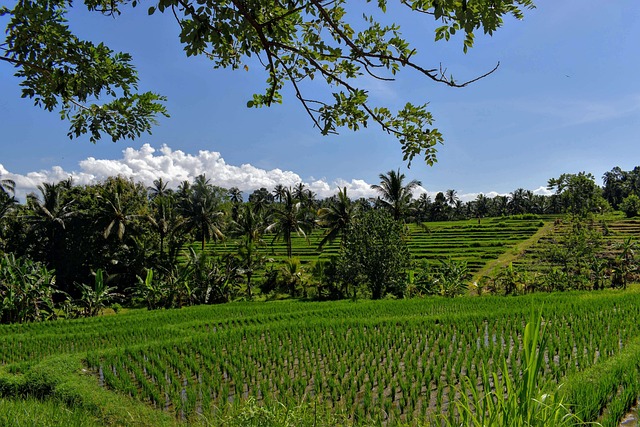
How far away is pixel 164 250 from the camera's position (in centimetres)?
2733

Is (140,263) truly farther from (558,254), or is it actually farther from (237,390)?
(558,254)

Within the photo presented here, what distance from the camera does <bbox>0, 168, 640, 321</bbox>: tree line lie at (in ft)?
59.1

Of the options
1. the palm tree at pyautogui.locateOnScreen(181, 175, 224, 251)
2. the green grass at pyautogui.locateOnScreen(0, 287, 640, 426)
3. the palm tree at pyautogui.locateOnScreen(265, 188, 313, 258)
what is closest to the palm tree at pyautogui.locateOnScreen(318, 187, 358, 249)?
the palm tree at pyautogui.locateOnScreen(265, 188, 313, 258)

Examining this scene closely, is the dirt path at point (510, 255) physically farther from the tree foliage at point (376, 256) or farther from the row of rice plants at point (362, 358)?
the row of rice plants at point (362, 358)

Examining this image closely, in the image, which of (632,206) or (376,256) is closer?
(376,256)

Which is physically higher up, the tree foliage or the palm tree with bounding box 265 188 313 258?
the palm tree with bounding box 265 188 313 258

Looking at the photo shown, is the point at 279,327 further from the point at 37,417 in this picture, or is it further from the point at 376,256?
the point at 376,256

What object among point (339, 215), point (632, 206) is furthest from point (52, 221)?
point (632, 206)

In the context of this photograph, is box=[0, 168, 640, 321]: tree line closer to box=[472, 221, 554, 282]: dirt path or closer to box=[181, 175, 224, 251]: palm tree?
box=[181, 175, 224, 251]: palm tree

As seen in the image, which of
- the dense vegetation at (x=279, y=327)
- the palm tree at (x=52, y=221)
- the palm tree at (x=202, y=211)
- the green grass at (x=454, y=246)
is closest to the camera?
the dense vegetation at (x=279, y=327)

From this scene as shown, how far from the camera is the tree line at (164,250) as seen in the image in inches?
709

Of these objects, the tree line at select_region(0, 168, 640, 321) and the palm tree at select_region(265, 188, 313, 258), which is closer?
the tree line at select_region(0, 168, 640, 321)

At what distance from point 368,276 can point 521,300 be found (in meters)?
7.05

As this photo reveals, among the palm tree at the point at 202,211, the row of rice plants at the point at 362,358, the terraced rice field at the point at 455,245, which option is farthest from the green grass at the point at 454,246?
the row of rice plants at the point at 362,358
